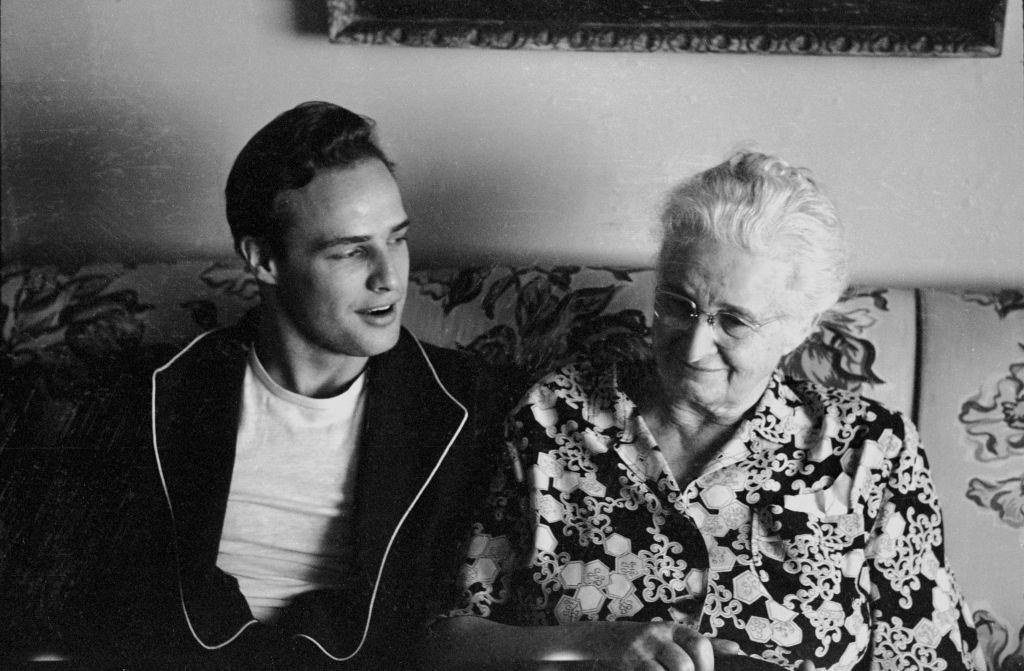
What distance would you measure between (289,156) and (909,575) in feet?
3.40

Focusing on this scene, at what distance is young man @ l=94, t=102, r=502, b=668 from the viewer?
1.28 metres

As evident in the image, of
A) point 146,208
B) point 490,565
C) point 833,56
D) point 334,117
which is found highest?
point 833,56

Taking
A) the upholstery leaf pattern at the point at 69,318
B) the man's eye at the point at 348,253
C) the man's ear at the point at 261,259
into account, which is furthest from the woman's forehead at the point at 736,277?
the upholstery leaf pattern at the point at 69,318

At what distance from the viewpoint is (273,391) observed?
137 cm

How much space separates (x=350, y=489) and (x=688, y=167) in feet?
2.62

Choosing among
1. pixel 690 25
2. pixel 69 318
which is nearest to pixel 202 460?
pixel 69 318

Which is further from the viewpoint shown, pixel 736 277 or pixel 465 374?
pixel 465 374

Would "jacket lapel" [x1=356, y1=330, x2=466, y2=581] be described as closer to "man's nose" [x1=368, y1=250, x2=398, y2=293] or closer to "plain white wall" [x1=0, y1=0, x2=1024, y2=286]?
"man's nose" [x1=368, y1=250, x2=398, y2=293]

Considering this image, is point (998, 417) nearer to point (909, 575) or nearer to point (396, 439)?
point (909, 575)

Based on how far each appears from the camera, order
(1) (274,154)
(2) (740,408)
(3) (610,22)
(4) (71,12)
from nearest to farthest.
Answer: (2) (740,408) < (1) (274,154) < (3) (610,22) < (4) (71,12)

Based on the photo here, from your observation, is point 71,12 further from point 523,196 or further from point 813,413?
point 813,413

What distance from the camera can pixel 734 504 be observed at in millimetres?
1183

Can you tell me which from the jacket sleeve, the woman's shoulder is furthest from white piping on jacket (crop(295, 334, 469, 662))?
the jacket sleeve

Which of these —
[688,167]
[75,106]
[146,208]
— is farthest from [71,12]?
[688,167]
